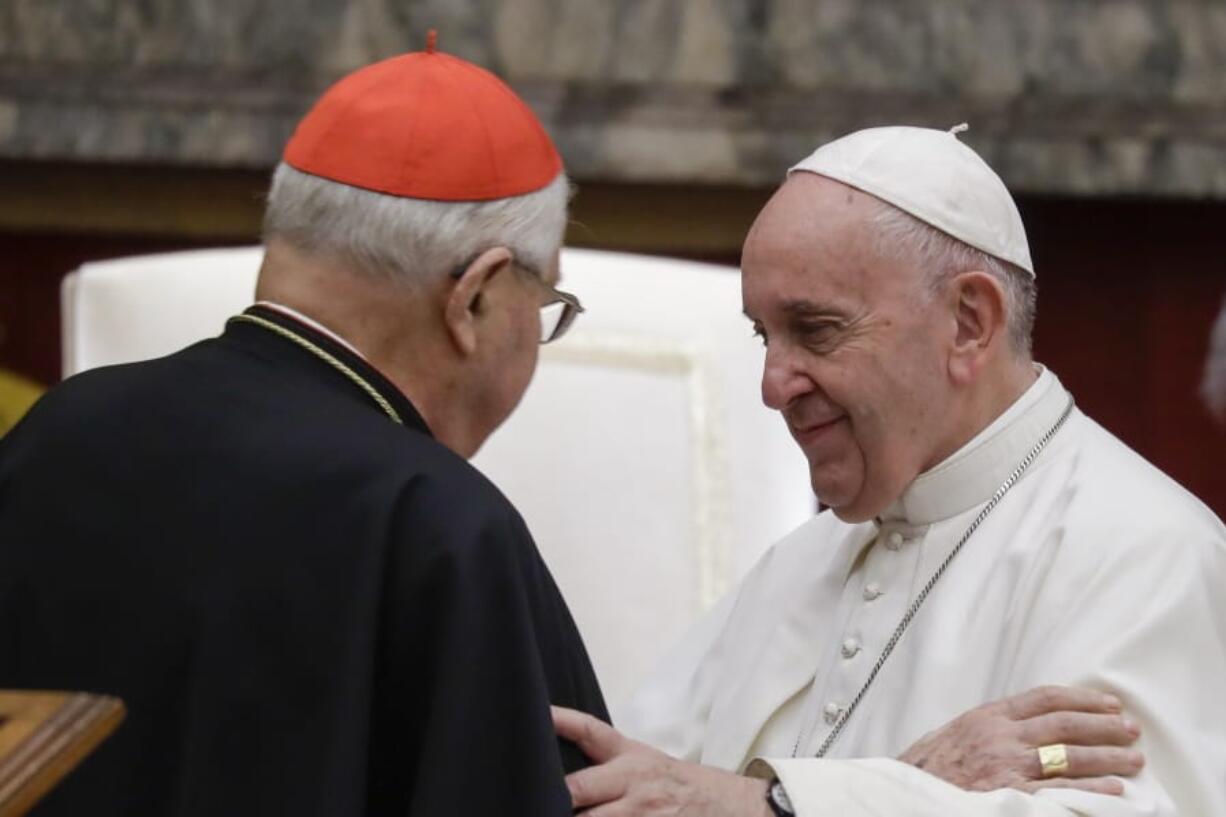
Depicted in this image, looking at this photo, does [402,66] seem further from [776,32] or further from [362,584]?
[776,32]

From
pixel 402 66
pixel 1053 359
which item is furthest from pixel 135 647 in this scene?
pixel 1053 359

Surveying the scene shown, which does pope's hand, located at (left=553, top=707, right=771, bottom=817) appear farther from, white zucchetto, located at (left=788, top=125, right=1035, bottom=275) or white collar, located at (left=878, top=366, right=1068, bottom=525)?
white zucchetto, located at (left=788, top=125, right=1035, bottom=275)

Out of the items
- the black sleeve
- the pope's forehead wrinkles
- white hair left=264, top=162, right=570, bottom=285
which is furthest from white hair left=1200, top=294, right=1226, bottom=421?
the black sleeve

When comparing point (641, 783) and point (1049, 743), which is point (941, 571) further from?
point (641, 783)

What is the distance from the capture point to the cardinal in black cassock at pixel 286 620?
8.72 feet

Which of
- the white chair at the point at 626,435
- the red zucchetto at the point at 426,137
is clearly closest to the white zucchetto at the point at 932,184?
the red zucchetto at the point at 426,137

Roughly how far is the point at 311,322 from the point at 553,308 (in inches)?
15.1

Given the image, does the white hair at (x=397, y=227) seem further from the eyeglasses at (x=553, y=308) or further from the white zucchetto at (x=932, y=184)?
the white zucchetto at (x=932, y=184)

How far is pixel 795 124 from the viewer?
5.62 meters

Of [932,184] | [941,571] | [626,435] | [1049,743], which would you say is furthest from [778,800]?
[626,435]

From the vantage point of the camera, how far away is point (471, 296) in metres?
2.98

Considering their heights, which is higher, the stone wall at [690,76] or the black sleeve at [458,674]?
the stone wall at [690,76]

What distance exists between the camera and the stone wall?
5.54 m

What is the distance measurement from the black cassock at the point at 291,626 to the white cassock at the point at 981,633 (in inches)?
23.4
